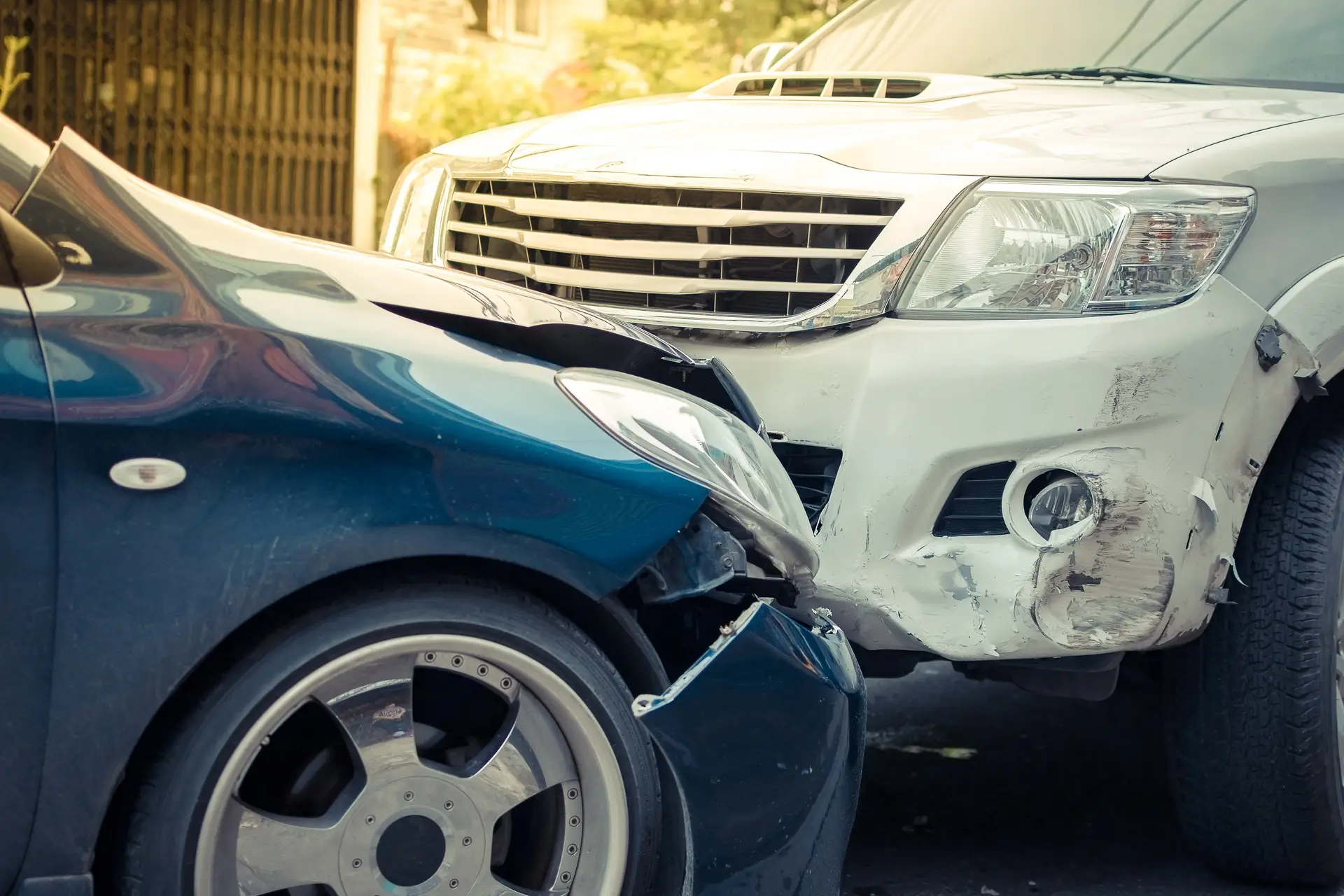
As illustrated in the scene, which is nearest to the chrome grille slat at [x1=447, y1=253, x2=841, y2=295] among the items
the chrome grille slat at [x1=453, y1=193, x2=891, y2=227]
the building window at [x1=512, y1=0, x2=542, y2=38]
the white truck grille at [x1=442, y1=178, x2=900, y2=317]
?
the white truck grille at [x1=442, y1=178, x2=900, y2=317]

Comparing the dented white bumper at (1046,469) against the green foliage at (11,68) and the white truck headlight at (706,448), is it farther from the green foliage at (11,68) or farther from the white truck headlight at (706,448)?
A: the green foliage at (11,68)

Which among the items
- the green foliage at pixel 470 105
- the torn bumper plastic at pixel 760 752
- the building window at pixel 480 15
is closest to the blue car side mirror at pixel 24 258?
the torn bumper plastic at pixel 760 752

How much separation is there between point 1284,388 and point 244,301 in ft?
6.45

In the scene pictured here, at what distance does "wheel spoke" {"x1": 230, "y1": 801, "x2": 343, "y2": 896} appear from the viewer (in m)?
2.14

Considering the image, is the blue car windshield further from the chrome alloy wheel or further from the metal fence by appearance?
the metal fence

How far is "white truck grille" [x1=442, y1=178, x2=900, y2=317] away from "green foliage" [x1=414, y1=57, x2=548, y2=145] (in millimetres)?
8009

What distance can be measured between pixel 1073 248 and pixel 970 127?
0.40 meters

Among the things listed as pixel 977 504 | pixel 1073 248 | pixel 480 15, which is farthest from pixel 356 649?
pixel 480 15

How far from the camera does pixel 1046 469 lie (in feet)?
9.09

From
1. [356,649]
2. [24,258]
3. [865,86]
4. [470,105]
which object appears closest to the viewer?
[24,258]

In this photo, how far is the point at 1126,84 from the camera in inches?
143

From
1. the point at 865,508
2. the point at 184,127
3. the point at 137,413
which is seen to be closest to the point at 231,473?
the point at 137,413

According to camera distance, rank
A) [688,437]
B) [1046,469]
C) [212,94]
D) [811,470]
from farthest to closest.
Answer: [212,94]
[811,470]
[1046,469]
[688,437]

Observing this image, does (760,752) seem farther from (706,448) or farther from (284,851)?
(284,851)
